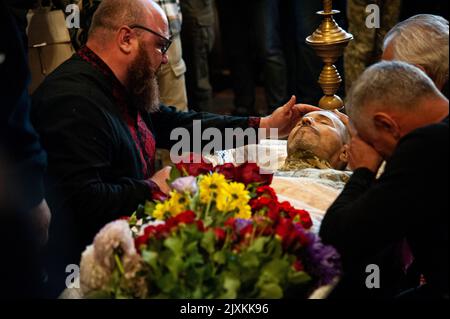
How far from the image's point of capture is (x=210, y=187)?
219 cm

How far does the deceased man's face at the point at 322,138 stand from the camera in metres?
2.98

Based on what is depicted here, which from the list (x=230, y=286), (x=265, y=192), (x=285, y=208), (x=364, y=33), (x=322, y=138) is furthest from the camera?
(x=364, y=33)

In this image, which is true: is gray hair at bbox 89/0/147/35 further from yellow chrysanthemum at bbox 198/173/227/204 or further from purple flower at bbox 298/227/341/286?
purple flower at bbox 298/227/341/286

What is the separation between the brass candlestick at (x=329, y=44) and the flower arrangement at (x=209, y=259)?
4.43 feet

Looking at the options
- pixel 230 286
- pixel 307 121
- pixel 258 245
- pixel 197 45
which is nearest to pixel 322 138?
pixel 307 121

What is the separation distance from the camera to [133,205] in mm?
2721

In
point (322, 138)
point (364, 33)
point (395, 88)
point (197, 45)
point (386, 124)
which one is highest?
point (395, 88)

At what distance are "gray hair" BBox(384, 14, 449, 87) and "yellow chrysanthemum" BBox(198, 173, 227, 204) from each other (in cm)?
83

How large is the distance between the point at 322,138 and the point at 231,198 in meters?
0.88

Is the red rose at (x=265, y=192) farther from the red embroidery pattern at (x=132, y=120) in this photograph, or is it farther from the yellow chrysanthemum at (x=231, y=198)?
the red embroidery pattern at (x=132, y=120)

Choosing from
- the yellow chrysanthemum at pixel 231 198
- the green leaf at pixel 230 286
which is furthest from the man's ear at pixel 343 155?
the green leaf at pixel 230 286

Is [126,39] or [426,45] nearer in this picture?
[426,45]

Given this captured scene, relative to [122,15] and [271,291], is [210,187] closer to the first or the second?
[271,291]

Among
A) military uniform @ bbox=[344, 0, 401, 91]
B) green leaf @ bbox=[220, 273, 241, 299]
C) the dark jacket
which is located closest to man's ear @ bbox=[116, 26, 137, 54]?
the dark jacket
